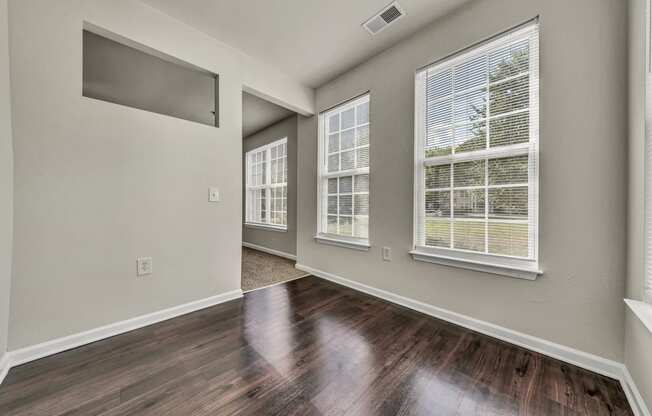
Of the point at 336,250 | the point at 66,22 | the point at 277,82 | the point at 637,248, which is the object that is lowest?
the point at 336,250

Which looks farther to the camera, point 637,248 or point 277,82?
point 277,82

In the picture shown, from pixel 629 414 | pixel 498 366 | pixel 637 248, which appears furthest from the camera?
pixel 498 366

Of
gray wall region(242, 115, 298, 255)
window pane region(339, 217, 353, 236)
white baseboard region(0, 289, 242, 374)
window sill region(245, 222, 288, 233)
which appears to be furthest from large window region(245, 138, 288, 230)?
white baseboard region(0, 289, 242, 374)

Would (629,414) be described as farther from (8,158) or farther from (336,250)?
(8,158)

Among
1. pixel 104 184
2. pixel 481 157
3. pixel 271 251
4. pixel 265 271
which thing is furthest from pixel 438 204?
pixel 271 251

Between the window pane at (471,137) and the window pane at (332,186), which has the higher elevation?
the window pane at (471,137)

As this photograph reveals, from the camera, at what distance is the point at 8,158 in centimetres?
141

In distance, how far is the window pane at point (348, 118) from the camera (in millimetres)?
2961

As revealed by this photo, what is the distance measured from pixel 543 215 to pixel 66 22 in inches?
138

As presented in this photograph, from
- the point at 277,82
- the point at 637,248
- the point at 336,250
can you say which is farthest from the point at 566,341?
the point at 277,82

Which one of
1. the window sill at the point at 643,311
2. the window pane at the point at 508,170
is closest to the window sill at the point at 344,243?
the window pane at the point at 508,170

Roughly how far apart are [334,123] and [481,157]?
1.85 metres

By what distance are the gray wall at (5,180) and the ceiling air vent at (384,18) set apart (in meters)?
2.41

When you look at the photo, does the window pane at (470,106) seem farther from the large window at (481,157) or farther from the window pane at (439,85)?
the window pane at (439,85)
